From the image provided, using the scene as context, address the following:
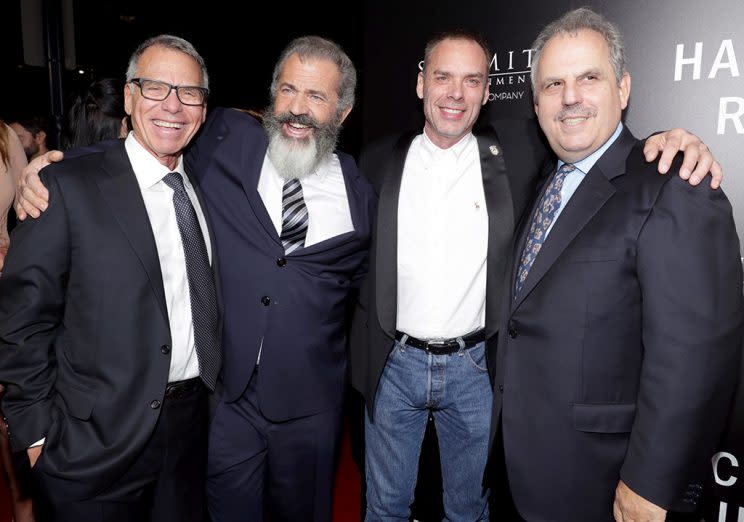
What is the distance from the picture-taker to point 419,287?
94.0 inches

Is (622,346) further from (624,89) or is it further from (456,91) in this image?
(456,91)

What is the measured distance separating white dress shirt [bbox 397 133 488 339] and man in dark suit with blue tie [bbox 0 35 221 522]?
897 mm

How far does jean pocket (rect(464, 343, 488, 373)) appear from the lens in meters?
2.38

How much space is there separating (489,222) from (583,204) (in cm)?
65

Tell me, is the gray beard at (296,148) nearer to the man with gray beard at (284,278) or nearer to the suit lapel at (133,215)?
the man with gray beard at (284,278)

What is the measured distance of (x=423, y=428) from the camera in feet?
8.41

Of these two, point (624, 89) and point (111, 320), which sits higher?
point (624, 89)

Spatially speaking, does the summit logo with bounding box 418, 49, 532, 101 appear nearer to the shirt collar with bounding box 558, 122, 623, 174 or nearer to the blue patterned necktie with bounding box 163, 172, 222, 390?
the shirt collar with bounding box 558, 122, 623, 174

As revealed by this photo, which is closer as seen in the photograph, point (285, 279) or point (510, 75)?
point (285, 279)

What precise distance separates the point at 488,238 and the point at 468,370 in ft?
1.89

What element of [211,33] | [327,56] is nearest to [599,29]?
[327,56]

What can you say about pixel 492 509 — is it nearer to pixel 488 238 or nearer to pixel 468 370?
pixel 468 370

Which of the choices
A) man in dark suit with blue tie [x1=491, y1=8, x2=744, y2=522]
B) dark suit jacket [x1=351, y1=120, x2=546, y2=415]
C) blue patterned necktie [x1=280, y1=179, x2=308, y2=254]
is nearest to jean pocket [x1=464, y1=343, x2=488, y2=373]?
dark suit jacket [x1=351, y1=120, x2=546, y2=415]

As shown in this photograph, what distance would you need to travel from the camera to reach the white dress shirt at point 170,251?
1845 millimetres
